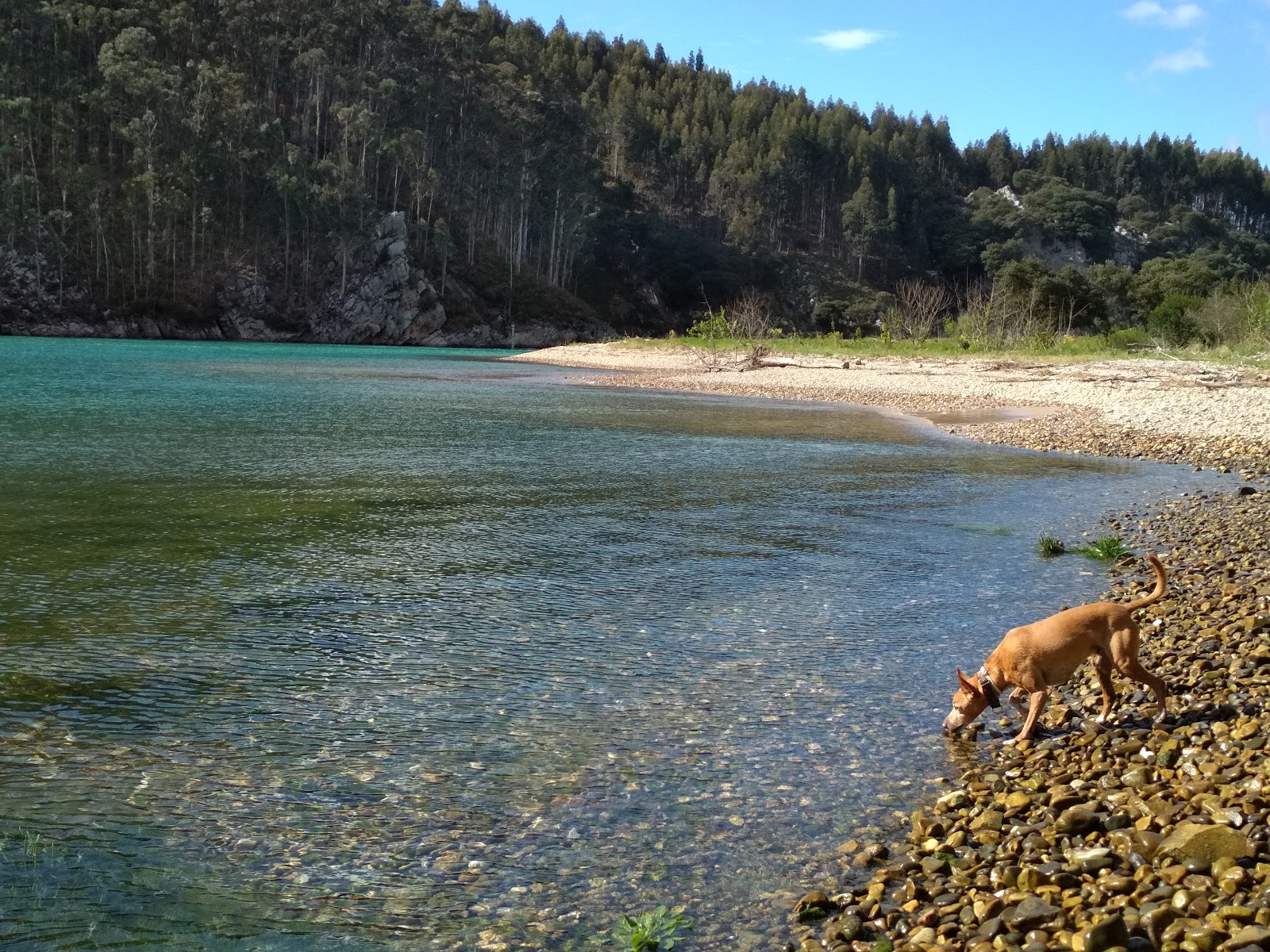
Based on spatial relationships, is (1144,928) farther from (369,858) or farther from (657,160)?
(657,160)

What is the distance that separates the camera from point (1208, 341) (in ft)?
156

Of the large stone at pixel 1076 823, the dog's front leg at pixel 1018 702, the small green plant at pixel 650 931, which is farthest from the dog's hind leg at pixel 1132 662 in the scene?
the small green plant at pixel 650 931

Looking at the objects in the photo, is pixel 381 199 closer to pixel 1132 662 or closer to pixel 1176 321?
pixel 1176 321

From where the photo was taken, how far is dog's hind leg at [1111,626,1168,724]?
6.13 metres

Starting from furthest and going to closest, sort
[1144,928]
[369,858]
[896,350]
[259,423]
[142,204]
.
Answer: [142,204] → [896,350] → [259,423] → [369,858] → [1144,928]

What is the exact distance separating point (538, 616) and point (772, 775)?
149 inches

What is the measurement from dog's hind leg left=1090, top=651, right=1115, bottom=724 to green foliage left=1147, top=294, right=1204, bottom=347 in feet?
160

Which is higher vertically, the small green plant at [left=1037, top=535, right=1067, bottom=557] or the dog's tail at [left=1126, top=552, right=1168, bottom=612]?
the dog's tail at [left=1126, top=552, right=1168, bottom=612]

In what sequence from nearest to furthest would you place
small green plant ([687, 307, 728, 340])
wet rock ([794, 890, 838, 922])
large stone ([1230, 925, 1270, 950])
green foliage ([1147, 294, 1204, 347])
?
large stone ([1230, 925, 1270, 950]), wet rock ([794, 890, 838, 922]), green foliage ([1147, 294, 1204, 347]), small green plant ([687, 307, 728, 340])

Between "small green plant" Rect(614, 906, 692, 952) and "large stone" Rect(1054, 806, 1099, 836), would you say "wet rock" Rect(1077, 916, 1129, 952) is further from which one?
"small green plant" Rect(614, 906, 692, 952)

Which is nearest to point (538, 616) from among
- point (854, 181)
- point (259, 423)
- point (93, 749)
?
point (93, 749)

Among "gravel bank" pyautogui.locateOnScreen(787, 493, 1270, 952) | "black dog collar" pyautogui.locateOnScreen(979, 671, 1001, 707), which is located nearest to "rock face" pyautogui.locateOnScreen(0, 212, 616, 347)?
"black dog collar" pyautogui.locateOnScreen(979, 671, 1001, 707)

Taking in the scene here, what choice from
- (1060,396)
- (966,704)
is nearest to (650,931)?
(966,704)

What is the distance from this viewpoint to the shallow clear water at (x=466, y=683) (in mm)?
4789
